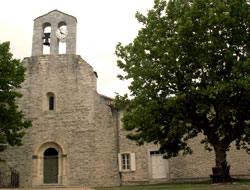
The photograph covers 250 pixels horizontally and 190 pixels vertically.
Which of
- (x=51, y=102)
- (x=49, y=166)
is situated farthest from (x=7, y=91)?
(x=49, y=166)

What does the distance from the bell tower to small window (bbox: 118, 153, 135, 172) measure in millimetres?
7985

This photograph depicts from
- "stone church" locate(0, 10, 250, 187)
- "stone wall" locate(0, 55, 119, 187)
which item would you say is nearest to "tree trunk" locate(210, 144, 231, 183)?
"stone church" locate(0, 10, 250, 187)

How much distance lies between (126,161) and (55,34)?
32.8 ft

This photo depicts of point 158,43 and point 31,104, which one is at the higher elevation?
point 158,43

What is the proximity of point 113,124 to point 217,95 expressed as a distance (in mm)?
10013

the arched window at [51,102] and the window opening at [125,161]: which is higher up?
the arched window at [51,102]

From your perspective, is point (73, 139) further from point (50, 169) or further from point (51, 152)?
point (50, 169)

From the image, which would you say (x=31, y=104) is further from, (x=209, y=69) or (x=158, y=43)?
(x=209, y=69)

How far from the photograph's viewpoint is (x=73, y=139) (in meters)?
20.3

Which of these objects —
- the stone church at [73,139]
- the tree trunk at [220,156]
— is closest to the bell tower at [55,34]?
the stone church at [73,139]

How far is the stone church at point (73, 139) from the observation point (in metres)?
19.9

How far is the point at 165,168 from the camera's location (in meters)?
20.7

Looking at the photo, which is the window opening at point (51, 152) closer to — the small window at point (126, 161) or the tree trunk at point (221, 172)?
the small window at point (126, 161)

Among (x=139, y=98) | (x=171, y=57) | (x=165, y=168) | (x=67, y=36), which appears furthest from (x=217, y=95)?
(x=67, y=36)
